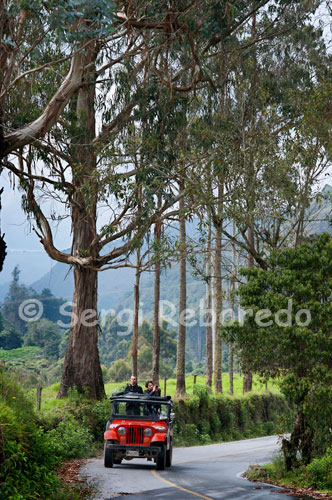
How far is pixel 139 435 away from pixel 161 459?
3.12 ft

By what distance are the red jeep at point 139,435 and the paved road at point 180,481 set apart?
1.28ft

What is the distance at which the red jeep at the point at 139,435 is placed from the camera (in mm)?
16672

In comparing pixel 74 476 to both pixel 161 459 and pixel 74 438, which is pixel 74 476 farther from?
pixel 74 438

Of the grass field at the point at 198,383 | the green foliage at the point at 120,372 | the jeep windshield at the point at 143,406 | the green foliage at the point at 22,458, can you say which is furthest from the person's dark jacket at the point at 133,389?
the green foliage at the point at 120,372

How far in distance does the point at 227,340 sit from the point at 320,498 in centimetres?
444

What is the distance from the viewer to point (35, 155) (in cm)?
2325

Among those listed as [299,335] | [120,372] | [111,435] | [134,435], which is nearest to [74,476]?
[111,435]

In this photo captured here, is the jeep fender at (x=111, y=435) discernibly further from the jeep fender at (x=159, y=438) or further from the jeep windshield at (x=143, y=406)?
the jeep fender at (x=159, y=438)

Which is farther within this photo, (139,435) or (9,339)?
(9,339)

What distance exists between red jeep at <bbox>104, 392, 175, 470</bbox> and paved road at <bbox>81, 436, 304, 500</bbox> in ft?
1.28

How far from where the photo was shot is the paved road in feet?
43.1

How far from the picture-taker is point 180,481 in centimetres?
1529

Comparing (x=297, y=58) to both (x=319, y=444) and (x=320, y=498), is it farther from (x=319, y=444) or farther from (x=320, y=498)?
(x=320, y=498)

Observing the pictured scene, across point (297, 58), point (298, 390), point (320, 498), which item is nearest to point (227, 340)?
point (298, 390)
